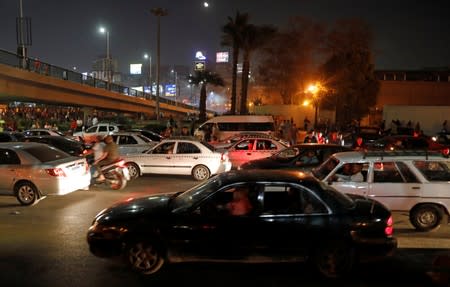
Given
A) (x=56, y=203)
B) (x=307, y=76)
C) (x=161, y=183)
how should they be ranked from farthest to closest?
(x=307, y=76), (x=161, y=183), (x=56, y=203)

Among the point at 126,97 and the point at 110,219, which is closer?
the point at 110,219

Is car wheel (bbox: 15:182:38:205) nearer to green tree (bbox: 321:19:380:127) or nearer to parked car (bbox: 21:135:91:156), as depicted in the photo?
parked car (bbox: 21:135:91:156)

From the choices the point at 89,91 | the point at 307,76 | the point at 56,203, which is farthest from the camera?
the point at 307,76

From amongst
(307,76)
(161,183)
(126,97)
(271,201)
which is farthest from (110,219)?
(307,76)

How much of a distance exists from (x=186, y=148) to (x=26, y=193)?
5723mm

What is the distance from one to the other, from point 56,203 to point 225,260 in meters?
6.78

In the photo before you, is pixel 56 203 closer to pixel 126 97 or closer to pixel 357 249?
pixel 357 249

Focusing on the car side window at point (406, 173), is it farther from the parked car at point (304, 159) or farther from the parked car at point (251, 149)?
the parked car at point (251, 149)

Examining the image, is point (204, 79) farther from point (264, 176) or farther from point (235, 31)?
point (264, 176)

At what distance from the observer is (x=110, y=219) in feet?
→ 21.4

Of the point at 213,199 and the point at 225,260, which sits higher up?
the point at 213,199

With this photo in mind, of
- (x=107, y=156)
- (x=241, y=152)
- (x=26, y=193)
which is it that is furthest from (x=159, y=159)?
(x=26, y=193)

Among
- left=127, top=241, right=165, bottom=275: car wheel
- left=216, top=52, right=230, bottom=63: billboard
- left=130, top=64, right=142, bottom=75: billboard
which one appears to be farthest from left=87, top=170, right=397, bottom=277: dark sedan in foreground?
left=130, top=64, right=142, bottom=75: billboard

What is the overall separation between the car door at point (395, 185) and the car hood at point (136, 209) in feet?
13.8
